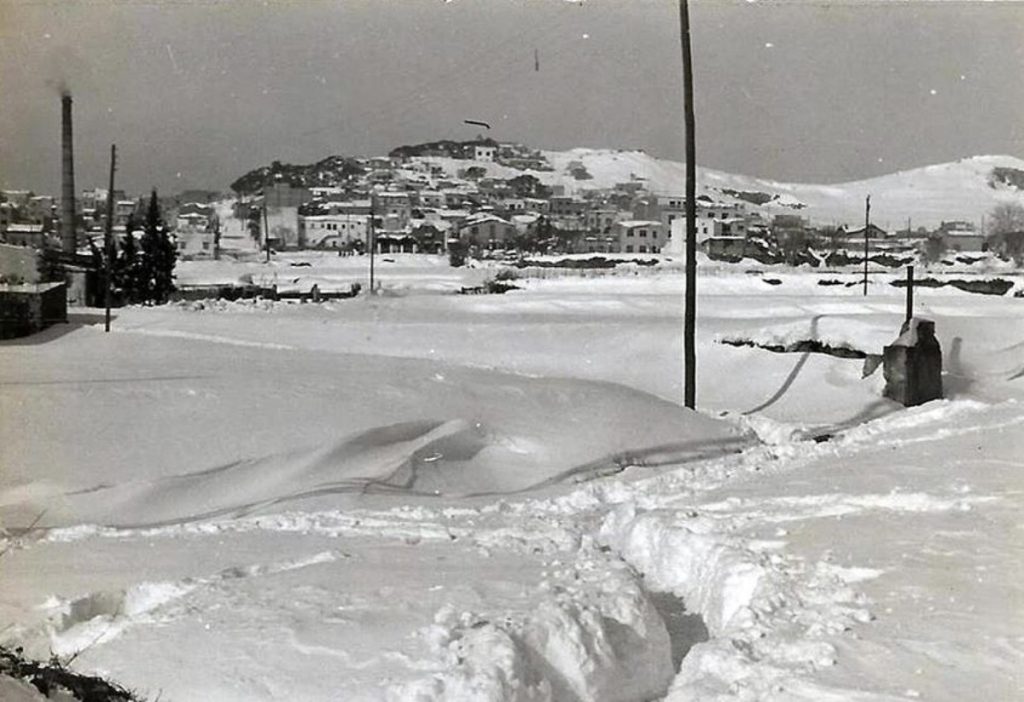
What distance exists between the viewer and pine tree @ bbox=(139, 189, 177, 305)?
53500mm

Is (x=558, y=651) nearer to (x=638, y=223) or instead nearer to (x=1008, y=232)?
(x=1008, y=232)

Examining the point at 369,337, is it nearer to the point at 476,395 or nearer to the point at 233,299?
the point at 476,395

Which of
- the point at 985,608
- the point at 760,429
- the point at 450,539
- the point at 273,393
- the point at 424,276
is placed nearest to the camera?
the point at 985,608

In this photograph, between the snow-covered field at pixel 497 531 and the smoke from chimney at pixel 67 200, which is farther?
the smoke from chimney at pixel 67 200

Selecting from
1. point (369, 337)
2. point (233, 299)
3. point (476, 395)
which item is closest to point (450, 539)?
point (476, 395)

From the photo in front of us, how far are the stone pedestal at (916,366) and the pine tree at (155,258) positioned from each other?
42.9 m

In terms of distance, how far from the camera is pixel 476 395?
50.4ft

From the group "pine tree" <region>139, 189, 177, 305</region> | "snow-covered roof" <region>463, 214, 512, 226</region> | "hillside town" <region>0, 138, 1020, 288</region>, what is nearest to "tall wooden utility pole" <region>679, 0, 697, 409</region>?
"hillside town" <region>0, 138, 1020, 288</region>

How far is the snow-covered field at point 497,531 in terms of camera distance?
559cm

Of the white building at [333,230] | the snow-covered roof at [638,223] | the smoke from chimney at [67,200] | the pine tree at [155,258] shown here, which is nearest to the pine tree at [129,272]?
the pine tree at [155,258]

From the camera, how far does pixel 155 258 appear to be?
5416cm

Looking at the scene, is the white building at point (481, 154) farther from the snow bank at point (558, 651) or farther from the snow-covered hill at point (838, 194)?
the snow bank at point (558, 651)

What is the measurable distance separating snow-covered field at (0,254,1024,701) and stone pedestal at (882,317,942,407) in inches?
17.4

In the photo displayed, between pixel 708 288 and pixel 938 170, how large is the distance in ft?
62.2
